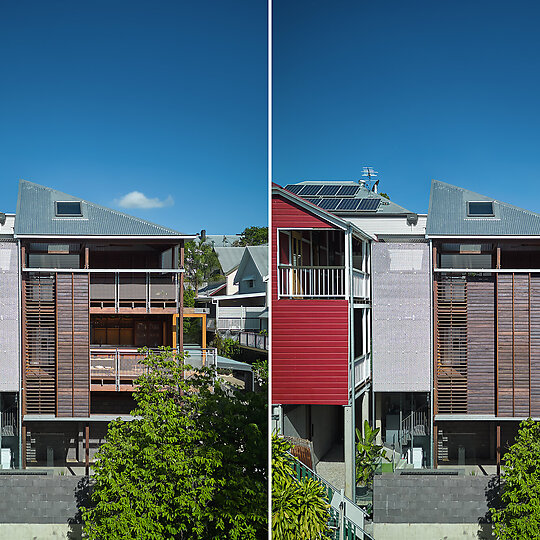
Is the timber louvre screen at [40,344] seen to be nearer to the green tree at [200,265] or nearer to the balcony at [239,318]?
the green tree at [200,265]

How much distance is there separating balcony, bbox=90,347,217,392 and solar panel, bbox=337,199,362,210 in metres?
0.88

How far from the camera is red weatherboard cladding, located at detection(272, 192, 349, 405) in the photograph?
261 centimetres

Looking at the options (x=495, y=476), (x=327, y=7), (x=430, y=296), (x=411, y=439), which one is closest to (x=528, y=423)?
(x=495, y=476)

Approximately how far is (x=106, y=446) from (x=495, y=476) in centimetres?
148

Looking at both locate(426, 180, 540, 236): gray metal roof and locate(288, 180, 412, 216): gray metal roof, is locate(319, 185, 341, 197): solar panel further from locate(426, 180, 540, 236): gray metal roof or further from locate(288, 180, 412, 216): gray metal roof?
locate(426, 180, 540, 236): gray metal roof

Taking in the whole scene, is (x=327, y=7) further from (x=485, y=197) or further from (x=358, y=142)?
(x=485, y=197)

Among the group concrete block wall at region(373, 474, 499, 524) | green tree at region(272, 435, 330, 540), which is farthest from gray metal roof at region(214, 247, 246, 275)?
concrete block wall at region(373, 474, 499, 524)

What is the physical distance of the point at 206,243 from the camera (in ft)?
8.71

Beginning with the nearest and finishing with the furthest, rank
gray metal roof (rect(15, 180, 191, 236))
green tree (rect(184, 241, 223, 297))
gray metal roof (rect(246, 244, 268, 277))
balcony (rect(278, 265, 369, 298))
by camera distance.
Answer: gray metal roof (rect(15, 180, 191, 236))
green tree (rect(184, 241, 223, 297))
balcony (rect(278, 265, 369, 298))
gray metal roof (rect(246, 244, 268, 277))

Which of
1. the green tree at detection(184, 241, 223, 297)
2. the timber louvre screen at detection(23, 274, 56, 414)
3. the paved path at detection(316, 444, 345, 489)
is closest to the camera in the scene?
the timber louvre screen at detection(23, 274, 56, 414)

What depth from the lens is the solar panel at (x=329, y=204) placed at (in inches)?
105

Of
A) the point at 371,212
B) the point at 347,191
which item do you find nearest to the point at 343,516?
the point at 371,212

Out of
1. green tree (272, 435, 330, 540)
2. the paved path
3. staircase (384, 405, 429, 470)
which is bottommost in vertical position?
green tree (272, 435, 330, 540)

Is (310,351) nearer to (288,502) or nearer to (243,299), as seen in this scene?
(243,299)
